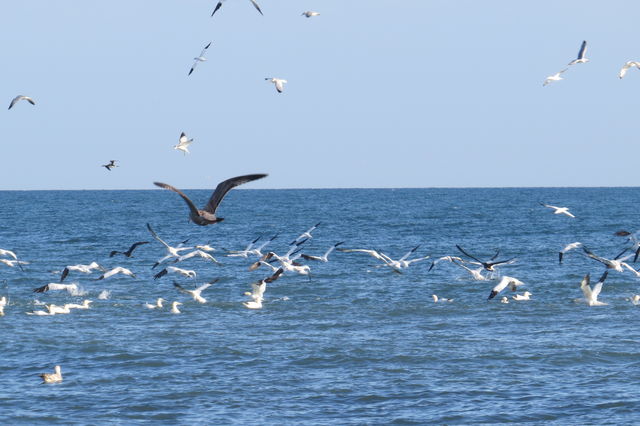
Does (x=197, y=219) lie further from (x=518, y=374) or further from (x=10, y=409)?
(x=518, y=374)

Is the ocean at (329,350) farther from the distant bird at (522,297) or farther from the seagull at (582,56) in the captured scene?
the seagull at (582,56)

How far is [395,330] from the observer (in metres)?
28.9

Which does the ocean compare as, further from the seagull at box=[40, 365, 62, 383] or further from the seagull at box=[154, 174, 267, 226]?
the seagull at box=[154, 174, 267, 226]

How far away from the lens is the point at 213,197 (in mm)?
13969

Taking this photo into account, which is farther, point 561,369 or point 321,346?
point 321,346

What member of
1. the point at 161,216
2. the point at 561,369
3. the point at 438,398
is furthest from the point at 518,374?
the point at 161,216

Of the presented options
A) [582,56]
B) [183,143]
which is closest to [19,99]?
[183,143]

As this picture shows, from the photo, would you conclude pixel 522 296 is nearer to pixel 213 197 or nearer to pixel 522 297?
pixel 522 297

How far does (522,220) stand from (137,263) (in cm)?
5376

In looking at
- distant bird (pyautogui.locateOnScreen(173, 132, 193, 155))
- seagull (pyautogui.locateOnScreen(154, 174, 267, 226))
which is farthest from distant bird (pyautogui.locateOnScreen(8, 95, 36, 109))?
seagull (pyautogui.locateOnScreen(154, 174, 267, 226))

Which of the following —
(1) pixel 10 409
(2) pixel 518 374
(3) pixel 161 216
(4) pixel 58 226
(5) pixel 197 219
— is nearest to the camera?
(5) pixel 197 219

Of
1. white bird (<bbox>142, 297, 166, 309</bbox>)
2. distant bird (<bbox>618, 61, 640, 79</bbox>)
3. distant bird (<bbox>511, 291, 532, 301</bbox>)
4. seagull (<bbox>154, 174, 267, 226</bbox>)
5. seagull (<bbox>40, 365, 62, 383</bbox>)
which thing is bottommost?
seagull (<bbox>40, 365, 62, 383</bbox>)

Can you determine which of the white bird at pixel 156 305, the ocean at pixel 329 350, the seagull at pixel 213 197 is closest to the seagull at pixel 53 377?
the ocean at pixel 329 350

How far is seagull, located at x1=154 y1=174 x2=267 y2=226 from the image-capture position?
13.0m
